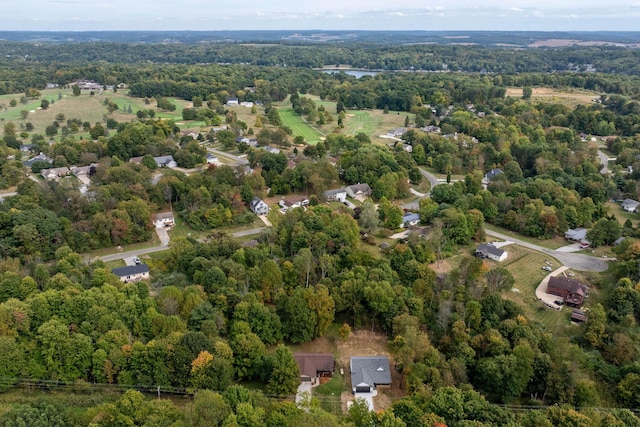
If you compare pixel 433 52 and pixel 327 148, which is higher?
pixel 433 52

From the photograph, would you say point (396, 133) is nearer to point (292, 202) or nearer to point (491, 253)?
point (292, 202)

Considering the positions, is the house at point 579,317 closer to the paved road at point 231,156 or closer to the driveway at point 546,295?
the driveway at point 546,295

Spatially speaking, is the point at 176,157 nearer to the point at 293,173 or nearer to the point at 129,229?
the point at 293,173

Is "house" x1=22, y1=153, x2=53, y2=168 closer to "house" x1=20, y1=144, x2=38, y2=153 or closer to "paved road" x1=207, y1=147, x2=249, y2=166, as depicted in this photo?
"house" x1=20, y1=144, x2=38, y2=153

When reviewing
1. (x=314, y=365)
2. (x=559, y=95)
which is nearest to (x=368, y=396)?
(x=314, y=365)

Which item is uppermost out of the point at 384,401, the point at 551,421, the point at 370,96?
the point at 370,96

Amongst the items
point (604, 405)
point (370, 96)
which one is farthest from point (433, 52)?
point (604, 405)
